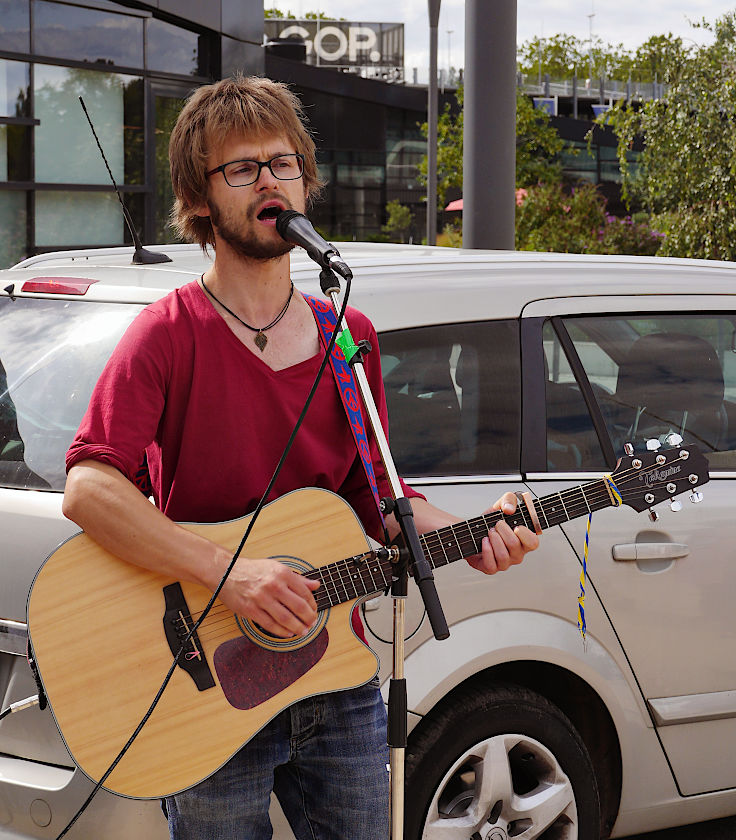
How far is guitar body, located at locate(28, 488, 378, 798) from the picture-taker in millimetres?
2189

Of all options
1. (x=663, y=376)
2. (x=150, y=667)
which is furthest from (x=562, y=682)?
(x=150, y=667)

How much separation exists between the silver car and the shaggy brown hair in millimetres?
547

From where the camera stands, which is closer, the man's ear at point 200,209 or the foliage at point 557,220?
the man's ear at point 200,209

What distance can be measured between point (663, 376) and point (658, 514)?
1.82ft

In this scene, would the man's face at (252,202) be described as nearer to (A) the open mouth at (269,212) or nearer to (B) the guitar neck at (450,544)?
(A) the open mouth at (269,212)

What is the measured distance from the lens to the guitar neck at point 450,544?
7.45 ft

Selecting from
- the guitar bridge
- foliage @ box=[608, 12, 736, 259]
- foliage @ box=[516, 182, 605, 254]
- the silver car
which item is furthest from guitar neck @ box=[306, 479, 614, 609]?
foliage @ box=[516, 182, 605, 254]

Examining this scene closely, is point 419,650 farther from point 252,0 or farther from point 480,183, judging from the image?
point 252,0

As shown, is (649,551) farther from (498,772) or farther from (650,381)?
(498,772)

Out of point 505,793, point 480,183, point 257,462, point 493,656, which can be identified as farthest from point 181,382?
point 480,183

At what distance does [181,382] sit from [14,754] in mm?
1081

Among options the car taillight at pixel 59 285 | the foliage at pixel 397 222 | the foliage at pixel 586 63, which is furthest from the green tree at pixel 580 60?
the car taillight at pixel 59 285

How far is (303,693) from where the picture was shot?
2.24m

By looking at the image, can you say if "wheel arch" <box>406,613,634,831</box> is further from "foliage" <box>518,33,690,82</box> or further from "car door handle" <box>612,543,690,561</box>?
"foliage" <box>518,33,690,82</box>
